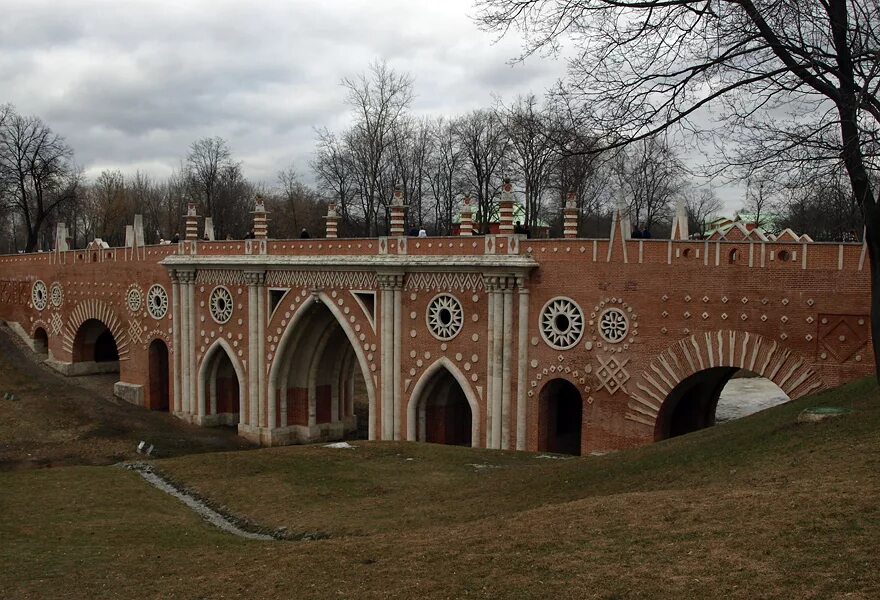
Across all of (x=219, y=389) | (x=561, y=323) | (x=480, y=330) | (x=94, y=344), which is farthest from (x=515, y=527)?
(x=94, y=344)

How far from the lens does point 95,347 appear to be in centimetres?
4050

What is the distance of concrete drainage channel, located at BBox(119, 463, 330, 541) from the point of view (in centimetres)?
1397

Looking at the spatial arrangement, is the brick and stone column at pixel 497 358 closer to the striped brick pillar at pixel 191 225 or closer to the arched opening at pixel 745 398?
the arched opening at pixel 745 398

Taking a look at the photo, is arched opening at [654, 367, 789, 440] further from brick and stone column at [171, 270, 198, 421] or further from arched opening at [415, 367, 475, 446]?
brick and stone column at [171, 270, 198, 421]

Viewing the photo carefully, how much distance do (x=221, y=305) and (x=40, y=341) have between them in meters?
15.5

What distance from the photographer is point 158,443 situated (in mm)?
28766

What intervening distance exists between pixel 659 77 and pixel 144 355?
28.9m

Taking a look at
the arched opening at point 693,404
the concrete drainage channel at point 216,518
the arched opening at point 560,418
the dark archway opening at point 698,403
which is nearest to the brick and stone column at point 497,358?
the arched opening at point 560,418

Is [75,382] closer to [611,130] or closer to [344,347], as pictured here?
[344,347]

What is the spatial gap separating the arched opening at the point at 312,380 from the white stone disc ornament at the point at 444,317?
16.9 ft

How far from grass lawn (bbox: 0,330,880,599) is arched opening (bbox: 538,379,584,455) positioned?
390cm

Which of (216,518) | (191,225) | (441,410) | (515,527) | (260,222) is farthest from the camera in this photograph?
(191,225)

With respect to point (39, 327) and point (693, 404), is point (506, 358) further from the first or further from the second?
point (39, 327)

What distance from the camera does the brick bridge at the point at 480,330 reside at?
62.1ft
